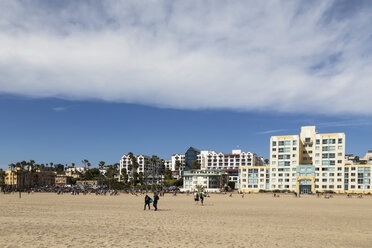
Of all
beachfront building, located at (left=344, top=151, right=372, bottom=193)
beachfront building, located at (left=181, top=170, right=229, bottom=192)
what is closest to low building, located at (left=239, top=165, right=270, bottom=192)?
beachfront building, located at (left=181, top=170, right=229, bottom=192)

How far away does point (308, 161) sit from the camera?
126812 millimetres

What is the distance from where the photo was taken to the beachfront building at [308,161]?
118 meters

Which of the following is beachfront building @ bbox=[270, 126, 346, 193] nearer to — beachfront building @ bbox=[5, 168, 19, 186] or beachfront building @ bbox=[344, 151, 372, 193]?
beachfront building @ bbox=[344, 151, 372, 193]

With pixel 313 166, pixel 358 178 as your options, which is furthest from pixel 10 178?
pixel 358 178

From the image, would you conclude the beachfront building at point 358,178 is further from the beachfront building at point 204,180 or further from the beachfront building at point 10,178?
the beachfront building at point 10,178

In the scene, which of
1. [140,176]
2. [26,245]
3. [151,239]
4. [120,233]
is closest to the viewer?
[26,245]

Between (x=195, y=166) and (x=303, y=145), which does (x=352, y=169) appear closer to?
(x=303, y=145)

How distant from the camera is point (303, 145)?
12925cm

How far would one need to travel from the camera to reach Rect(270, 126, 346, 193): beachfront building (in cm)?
11850

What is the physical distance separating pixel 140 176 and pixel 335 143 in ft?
313

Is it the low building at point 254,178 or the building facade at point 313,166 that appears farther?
the low building at point 254,178

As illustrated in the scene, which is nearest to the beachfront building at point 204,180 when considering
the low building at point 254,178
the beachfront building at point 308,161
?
the low building at point 254,178

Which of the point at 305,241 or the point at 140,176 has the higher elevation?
the point at 305,241

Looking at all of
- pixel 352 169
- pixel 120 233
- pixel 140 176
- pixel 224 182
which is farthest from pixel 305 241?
pixel 140 176
